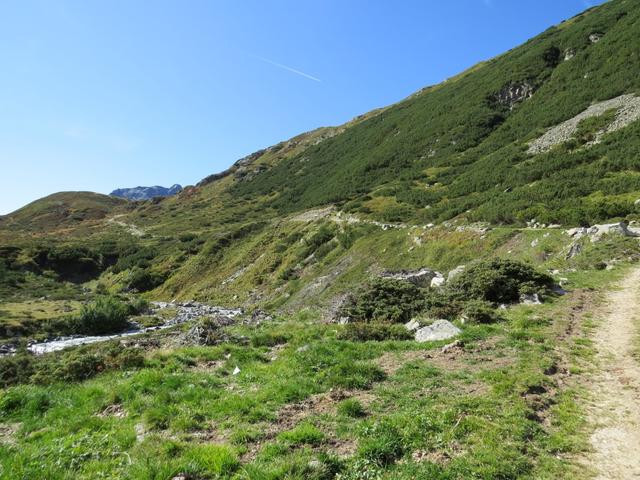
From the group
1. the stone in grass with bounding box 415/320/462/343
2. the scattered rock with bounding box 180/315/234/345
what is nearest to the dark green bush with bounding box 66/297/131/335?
the scattered rock with bounding box 180/315/234/345

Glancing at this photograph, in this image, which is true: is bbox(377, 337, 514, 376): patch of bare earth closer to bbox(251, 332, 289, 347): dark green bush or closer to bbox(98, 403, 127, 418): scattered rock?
bbox(251, 332, 289, 347): dark green bush

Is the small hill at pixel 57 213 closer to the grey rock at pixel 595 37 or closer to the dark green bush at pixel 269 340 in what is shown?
the dark green bush at pixel 269 340

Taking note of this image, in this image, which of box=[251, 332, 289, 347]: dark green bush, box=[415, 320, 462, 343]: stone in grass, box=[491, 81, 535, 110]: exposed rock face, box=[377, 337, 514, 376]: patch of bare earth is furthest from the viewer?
box=[491, 81, 535, 110]: exposed rock face

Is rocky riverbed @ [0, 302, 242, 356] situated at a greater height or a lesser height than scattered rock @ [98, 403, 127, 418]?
lesser

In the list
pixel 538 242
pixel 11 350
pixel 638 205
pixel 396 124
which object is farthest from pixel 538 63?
pixel 11 350

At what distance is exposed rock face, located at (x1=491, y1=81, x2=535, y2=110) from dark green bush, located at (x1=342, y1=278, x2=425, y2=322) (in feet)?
231

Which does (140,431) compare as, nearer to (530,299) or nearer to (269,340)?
(269,340)

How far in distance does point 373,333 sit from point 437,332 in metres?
2.32

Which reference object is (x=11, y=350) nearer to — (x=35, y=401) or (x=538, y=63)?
(x=35, y=401)

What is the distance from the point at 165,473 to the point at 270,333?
10311 millimetres

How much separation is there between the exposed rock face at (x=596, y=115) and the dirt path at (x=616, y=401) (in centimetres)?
A: 4004

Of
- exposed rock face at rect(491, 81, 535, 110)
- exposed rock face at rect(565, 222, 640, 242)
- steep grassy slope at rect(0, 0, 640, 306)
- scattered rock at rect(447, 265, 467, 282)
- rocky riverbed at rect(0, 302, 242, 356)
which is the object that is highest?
exposed rock face at rect(491, 81, 535, 110)

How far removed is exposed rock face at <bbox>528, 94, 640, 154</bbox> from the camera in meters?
42.8

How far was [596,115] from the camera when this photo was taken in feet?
157
